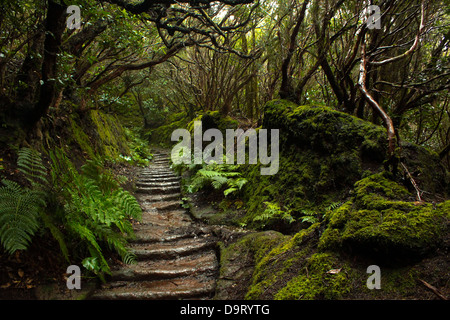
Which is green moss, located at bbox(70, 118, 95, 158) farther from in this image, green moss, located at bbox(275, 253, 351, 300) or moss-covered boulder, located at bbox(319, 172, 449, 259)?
moss-covered boulder, located at bbox(319, 172, 449, 259)

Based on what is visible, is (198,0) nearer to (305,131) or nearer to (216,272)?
(305,131)

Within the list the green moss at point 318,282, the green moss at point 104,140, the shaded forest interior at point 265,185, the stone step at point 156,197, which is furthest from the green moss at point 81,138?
the green moss at point 318,282

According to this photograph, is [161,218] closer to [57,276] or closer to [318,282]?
[57,276]

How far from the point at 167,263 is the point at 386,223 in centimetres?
302

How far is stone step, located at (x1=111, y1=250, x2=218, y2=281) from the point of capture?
325 cm

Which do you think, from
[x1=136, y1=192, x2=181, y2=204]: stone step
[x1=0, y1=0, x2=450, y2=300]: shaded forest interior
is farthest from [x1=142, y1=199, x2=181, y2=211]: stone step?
[x1=0, y1=0, x2=450, y2=300]: shaded forest interior

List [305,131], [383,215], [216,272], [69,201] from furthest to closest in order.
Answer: [305,131] → [216,272] → [69,201] → [383,215]

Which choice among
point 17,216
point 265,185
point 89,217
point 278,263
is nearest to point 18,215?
point 17,216

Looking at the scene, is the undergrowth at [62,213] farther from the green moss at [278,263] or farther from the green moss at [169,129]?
the green moss at [169,129]

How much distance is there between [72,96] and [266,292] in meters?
7.30

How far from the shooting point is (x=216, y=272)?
335cm

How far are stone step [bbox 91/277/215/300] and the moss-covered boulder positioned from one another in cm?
161

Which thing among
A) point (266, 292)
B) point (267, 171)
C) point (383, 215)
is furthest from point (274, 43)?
point (266, 292)

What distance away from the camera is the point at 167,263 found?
3.70 metres
